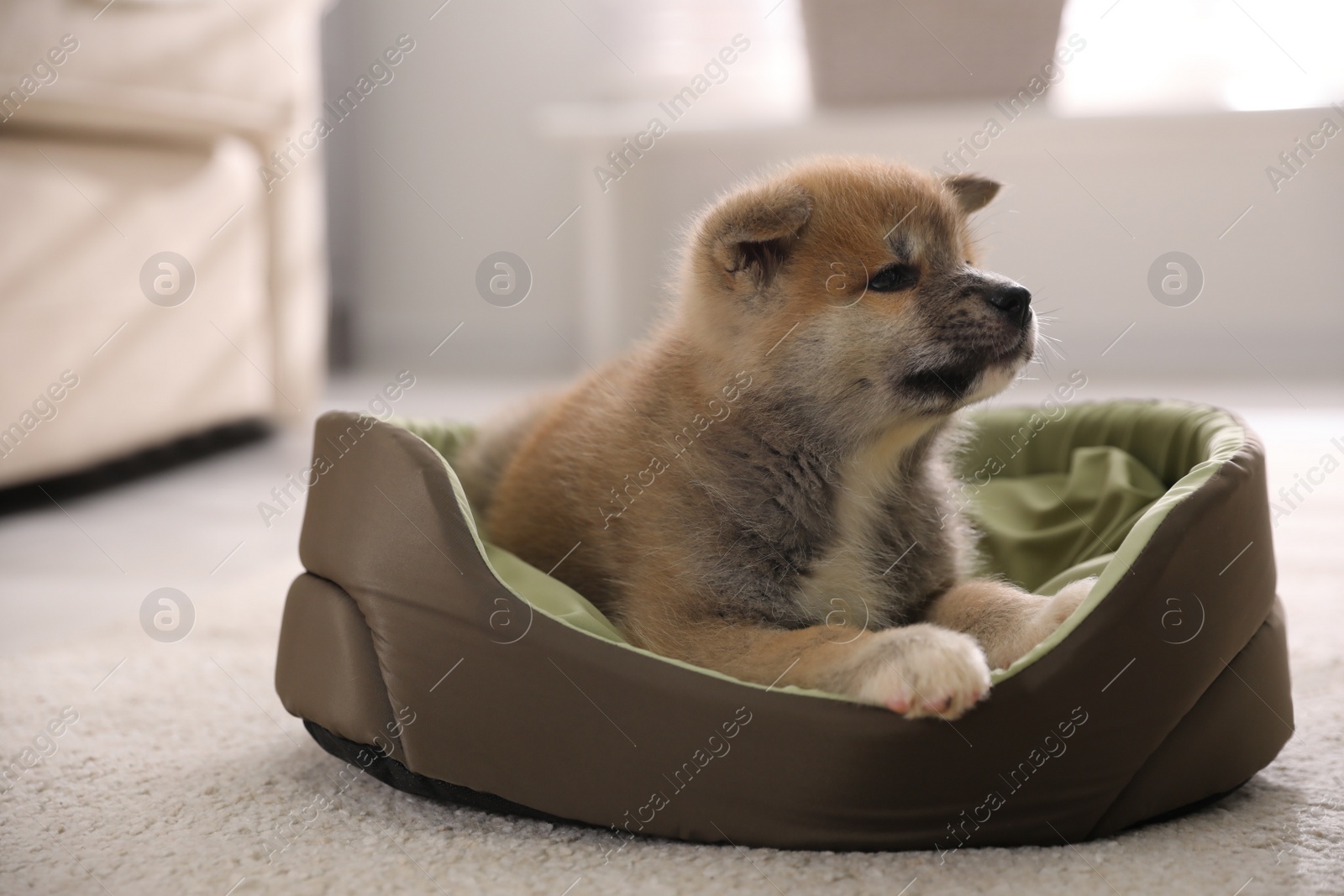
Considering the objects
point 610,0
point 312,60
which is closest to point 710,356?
point 312,60

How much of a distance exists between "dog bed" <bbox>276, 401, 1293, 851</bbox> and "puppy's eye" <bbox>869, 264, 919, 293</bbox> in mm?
491

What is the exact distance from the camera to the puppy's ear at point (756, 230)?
1730 millimetres

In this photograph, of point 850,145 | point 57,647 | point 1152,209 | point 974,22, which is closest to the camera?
point 57,647

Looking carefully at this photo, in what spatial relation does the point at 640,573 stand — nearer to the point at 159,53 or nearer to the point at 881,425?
the point at 881,425

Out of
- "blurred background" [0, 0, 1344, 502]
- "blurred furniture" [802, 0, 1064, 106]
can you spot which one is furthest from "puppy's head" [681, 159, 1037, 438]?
"blurred furniture" [802, 0, 1064, 106]

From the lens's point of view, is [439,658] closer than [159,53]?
Yes

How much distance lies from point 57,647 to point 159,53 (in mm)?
2121

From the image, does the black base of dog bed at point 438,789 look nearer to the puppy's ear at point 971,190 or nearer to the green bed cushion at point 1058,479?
the green bed cushion at point 1058,479

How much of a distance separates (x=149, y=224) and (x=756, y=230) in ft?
Result: 9.15

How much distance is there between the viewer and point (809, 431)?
1.80 meters

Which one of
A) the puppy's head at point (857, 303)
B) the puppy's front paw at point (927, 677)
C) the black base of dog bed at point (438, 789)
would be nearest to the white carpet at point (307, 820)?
the black base of dog bed at point (438, 789)

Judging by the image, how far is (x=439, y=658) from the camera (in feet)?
5.27

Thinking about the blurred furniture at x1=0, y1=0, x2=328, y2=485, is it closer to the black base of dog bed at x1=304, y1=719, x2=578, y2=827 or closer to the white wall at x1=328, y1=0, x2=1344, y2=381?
the white wall at x1=328, y1=0, x2=1344, y2=381

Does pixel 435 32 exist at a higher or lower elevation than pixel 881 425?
higher
